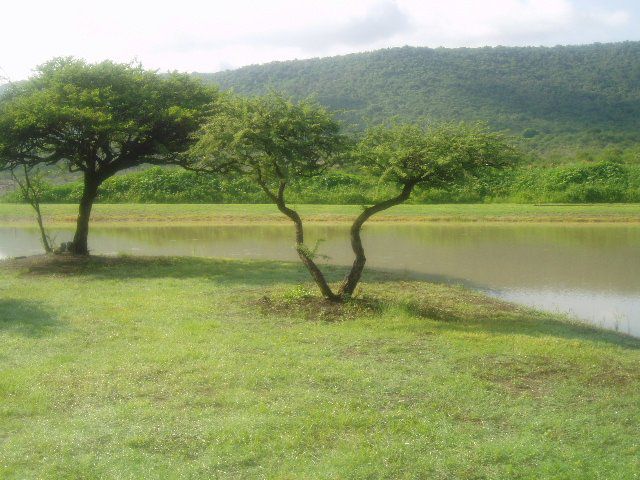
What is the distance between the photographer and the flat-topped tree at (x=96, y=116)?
17.3 metres

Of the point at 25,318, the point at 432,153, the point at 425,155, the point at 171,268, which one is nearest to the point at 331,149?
the point at 425,155

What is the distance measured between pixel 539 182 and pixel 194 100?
27281mm

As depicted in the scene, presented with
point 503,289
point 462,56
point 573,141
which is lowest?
point 503,289

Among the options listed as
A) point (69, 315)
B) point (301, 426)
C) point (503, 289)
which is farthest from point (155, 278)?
point (301, 426)

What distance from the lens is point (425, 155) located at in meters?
11.9

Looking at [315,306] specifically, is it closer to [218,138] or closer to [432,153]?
[432,153]

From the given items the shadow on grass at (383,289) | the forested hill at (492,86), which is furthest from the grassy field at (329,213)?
the forested hill at (492,86)

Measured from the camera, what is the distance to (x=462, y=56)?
244ft

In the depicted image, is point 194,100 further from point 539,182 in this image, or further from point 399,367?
point 539,182

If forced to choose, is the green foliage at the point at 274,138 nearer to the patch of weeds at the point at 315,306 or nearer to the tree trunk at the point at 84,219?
the patch of weeds at the point at 315,306

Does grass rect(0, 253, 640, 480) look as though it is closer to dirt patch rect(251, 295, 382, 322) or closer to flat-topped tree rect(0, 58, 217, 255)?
dirt patch rect(251, 295, 382, 322)

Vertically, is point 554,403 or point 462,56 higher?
point 462,56

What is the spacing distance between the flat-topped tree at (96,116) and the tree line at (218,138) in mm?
33

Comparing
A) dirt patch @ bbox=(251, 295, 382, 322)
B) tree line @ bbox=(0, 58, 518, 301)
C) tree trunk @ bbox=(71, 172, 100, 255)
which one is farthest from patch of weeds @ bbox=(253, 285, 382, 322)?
tree trunk @ bbox=(71, 172, 100, 255)
